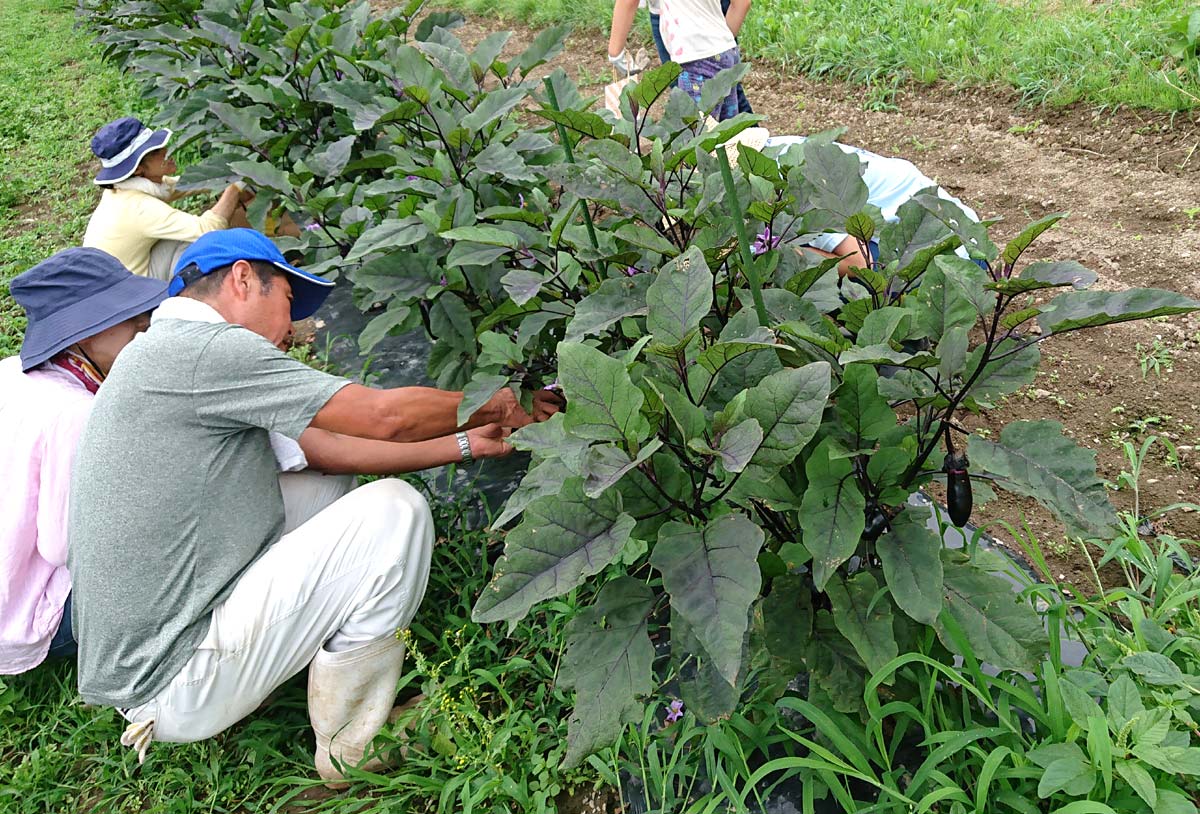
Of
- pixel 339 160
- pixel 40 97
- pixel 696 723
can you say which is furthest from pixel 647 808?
pixel 40 97

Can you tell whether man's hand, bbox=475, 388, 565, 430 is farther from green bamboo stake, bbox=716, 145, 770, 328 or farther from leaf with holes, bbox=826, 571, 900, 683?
leaf with holes, bbox=826, 571, 900, 683

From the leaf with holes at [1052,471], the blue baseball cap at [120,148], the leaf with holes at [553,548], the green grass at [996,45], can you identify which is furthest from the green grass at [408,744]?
the green grass at [996,45]

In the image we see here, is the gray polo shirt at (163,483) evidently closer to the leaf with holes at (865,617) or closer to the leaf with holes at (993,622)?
the leaf with holes at (865,617)

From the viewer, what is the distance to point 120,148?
3812 millimetres

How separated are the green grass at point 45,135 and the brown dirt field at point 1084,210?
174 inches

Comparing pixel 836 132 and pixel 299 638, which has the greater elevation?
pixel 836 132

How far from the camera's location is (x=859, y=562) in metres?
1.49

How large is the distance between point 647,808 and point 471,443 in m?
0.96

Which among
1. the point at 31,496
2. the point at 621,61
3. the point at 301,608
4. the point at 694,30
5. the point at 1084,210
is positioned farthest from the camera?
the point at 621,61

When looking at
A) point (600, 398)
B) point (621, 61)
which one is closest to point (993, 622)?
point (600, 398)

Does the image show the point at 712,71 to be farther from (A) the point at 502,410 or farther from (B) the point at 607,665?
(B) the point at 607,665

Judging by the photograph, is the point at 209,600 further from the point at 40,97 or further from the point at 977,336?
the point at 40,97

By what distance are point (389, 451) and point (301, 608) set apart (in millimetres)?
444

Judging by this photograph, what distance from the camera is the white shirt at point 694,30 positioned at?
3902 millimetres
